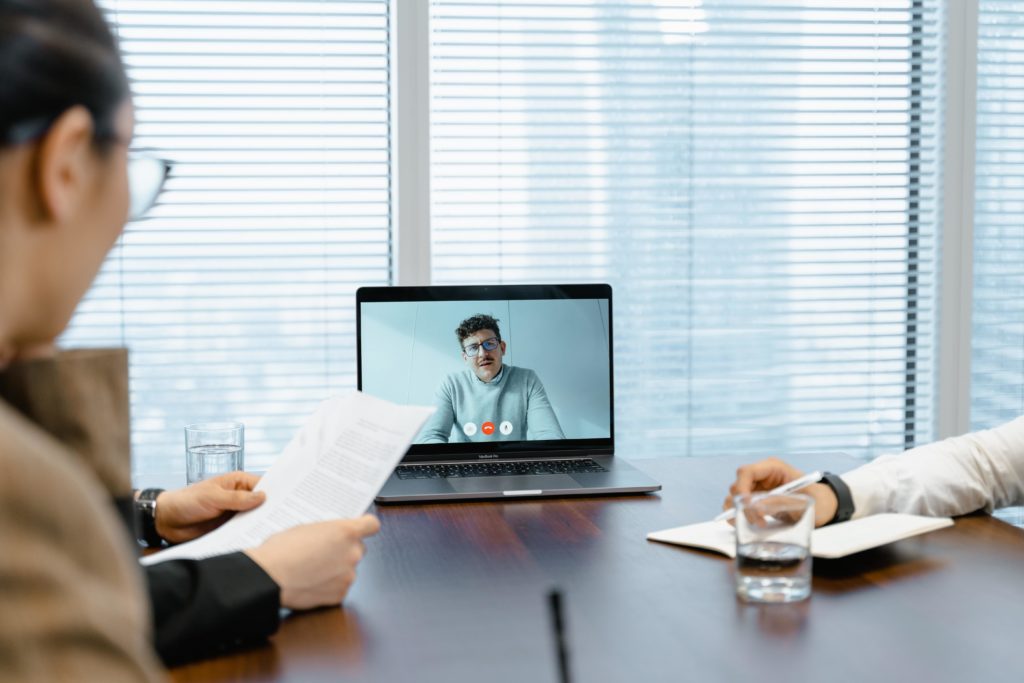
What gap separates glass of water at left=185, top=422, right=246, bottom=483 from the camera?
5.13 feet

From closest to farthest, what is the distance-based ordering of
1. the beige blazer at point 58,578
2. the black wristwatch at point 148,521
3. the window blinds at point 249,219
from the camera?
1. the beige blazer at point 58,578
2. the black wristwatch at point 148,521
3. the window blinds at point 249,219

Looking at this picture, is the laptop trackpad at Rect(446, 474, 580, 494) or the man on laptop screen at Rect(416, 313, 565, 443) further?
the man on laptop screen at Rect(416, 313, 565, 443)

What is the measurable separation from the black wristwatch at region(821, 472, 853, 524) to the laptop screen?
54 cm

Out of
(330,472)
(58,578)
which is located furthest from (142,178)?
(330,472)

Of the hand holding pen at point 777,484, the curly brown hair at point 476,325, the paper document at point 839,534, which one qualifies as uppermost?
the curly brown hair at point 476,325

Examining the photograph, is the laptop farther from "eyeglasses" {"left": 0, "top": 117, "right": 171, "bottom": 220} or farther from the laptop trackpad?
"eyeglasses" {"left": 0, "top": 117, "right": 171, "bottom": 220}

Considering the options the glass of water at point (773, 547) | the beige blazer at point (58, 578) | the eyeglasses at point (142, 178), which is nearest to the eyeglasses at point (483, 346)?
the glass of water at point (773, 547)

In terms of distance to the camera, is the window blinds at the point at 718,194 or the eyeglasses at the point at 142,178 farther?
the window blinds at the point at 718,194

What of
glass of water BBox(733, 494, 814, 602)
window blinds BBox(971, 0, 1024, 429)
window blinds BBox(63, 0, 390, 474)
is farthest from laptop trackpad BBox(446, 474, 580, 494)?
window blinds BBox(971, 0, 1024, 429)

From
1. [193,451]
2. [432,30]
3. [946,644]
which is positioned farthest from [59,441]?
[432,30]

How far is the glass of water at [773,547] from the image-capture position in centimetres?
108

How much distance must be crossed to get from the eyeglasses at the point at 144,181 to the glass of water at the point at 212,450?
0.85 m

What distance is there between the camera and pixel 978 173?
2.89 metres

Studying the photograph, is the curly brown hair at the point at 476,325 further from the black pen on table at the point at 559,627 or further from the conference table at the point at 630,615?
the black pen on table at the point at 559,627
